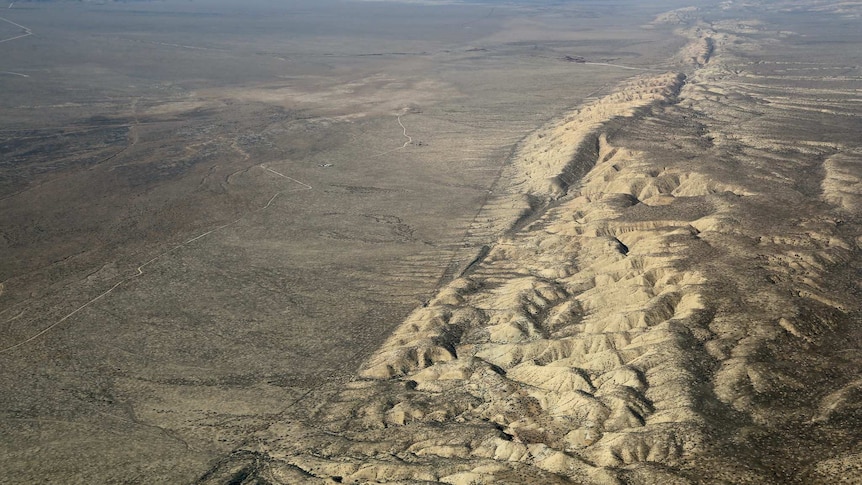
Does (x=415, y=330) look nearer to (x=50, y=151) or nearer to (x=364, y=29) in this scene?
(x=50, y=151)

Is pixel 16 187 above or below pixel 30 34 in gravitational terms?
below

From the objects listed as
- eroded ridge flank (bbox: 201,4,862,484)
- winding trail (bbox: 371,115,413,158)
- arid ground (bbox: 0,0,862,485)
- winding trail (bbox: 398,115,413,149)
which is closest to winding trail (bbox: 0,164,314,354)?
arid ground (bbox: 0,0,862,485)

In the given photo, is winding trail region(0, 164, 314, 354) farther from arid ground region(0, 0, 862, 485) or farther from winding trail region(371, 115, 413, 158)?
winding trail region(371, 115, 413, 158)

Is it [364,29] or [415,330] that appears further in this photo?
[364,29]

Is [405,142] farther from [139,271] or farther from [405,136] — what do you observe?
[139,271]

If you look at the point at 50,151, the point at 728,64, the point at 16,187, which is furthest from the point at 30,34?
the point at 728,64

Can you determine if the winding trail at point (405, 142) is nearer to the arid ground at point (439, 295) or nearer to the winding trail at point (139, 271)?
the arid ground at point (439, 295)

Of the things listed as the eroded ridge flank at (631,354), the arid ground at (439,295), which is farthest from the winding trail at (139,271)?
the eroded ridge flank at (631,354)
